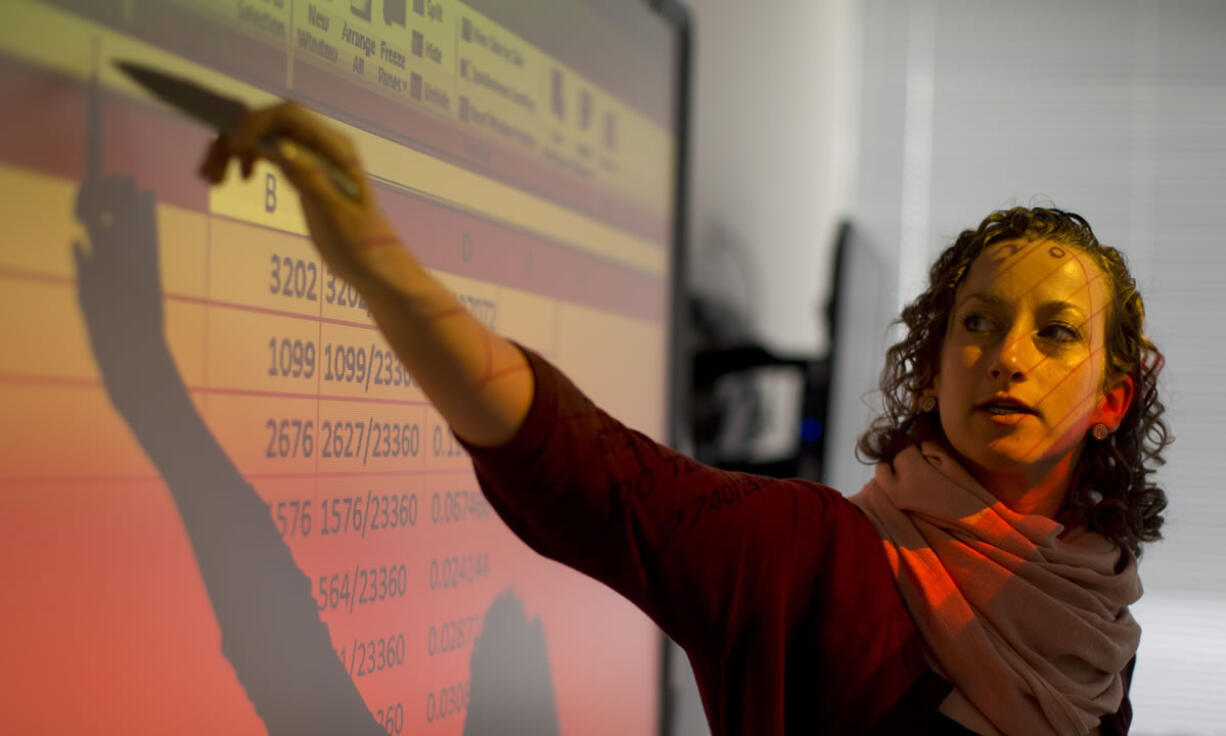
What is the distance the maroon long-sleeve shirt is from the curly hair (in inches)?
6.5

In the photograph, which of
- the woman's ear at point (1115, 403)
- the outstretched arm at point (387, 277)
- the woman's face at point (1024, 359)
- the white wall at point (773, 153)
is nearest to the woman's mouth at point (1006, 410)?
the woman's face at point (1024, 359)

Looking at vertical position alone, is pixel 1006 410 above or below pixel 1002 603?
above

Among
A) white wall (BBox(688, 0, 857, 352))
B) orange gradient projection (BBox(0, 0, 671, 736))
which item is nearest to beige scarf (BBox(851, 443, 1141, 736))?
orange gradient projection (BBox(0, 0, 671, 736))

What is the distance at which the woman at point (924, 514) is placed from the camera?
2.22 feet

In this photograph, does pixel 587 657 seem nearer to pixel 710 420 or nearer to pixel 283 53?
pixel 283 53

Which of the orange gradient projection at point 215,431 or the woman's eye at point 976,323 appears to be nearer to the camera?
the orange gradient projection at point 215,431

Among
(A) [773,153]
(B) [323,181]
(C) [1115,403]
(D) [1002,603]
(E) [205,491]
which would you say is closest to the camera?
(B) [323,181]

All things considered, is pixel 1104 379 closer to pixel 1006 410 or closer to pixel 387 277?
pixel 1006 410

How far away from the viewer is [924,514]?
914mm

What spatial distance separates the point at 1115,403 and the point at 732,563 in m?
0.42

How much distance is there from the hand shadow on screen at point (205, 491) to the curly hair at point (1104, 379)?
512 mm

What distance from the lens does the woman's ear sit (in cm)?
96

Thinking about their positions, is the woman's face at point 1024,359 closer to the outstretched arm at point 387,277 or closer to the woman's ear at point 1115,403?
the woman's ear at point 1115,403

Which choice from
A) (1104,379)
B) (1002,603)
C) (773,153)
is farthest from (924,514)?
(773,153)
